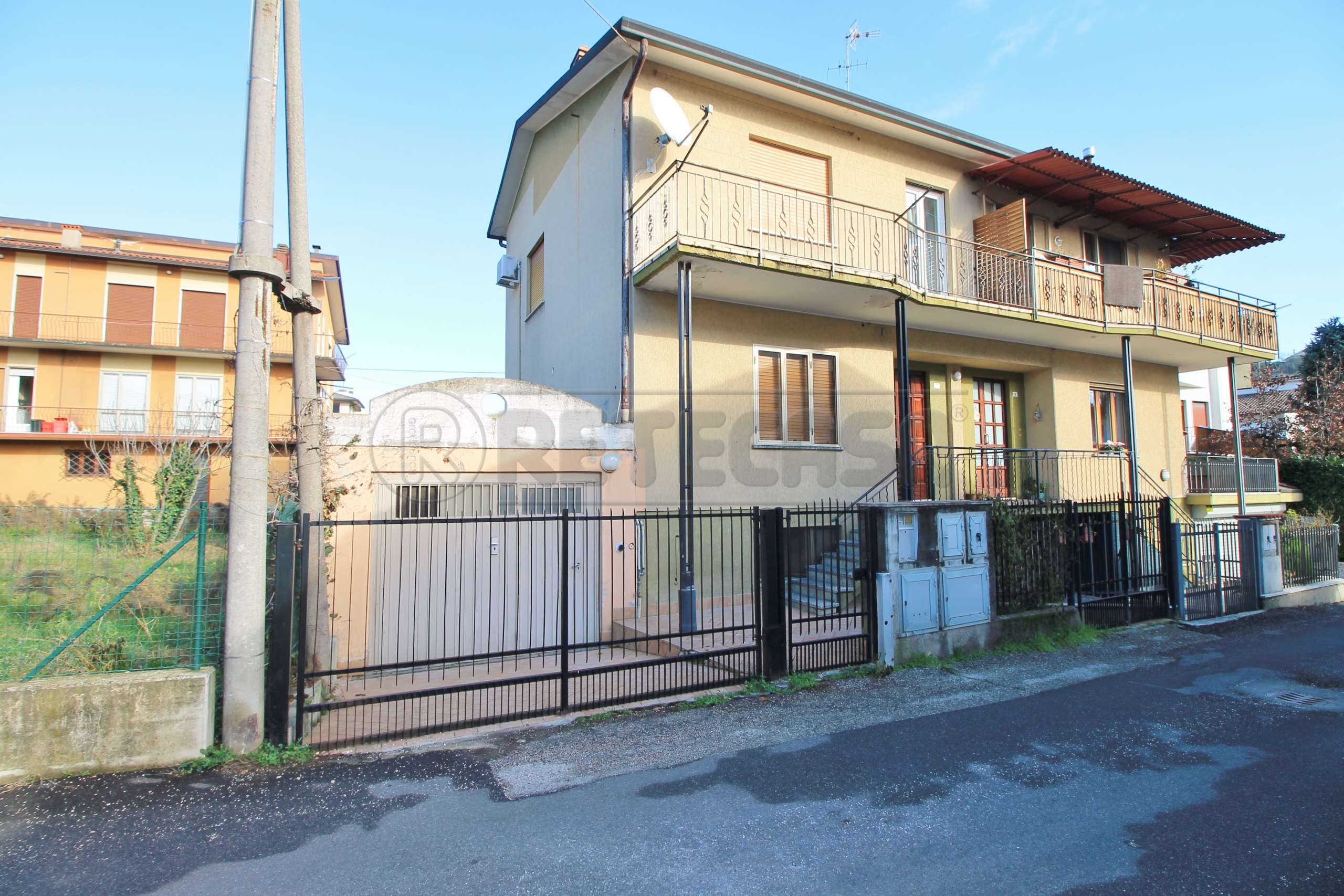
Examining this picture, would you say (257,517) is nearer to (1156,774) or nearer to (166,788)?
(166,788)

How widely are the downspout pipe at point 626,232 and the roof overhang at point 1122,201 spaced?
6718mm

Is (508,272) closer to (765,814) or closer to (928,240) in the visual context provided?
(928,240)

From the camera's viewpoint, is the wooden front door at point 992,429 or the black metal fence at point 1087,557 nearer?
the black metal fence at point 1087,557

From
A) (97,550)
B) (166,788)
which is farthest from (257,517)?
(166,788)

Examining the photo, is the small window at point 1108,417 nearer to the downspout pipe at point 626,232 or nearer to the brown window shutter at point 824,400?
the brown window shutter at point 824,400

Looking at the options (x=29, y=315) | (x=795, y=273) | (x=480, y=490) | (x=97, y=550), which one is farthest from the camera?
(x=29, y=315)

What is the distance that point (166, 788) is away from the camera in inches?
167

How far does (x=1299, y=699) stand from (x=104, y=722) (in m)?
9.48

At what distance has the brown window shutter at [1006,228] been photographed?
12.1 meters

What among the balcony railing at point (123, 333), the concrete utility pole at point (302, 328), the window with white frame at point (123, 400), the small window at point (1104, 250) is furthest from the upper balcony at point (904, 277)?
the window with white frame at point (123, 400)

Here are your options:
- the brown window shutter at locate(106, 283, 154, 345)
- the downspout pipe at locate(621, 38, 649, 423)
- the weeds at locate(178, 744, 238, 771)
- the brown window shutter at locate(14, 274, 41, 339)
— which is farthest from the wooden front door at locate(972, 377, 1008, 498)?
the brown window shutter at locate(14, 274, 41, 339)

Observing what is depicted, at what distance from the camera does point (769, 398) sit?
10.5m

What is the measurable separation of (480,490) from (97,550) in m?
4.02

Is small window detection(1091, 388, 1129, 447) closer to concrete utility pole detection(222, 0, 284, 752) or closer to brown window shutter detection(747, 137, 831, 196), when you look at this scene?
brown window shutter detection(747, 137, 831, 196)
